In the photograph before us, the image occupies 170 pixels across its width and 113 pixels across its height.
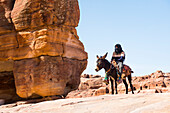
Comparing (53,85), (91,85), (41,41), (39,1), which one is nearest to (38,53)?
(41,41)

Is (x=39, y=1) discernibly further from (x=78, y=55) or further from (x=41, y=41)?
(x=78, y=55)

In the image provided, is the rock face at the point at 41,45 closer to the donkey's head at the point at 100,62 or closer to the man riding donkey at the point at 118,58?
the donkey's head at the point at 100,62

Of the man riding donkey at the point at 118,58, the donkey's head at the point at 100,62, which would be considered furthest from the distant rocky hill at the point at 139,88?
the donkey's head at the point at 100,62

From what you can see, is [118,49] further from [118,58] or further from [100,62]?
[100,62]

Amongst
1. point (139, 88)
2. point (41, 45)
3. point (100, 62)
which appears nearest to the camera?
point (100, 62)

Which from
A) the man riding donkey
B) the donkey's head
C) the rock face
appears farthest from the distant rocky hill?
the donkey's head

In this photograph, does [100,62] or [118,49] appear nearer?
[100,62]

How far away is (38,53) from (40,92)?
2.14 m

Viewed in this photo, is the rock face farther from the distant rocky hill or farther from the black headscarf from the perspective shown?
the black headscarf

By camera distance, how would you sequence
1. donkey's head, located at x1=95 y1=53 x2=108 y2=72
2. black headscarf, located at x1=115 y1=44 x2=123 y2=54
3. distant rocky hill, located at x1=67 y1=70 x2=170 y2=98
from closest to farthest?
donkey's head, located at x1=95 y1=53 x2=108 y2=72 < black headscarf, located at x1=115 y1=44 x2=123 y2=54 < distant rocky hill, located at x1=67 y1=70 x2=170 y2=98

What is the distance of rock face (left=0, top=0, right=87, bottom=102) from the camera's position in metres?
12.6

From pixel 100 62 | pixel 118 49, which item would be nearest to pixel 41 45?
pixel 100 62

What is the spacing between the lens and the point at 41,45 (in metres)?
12.5

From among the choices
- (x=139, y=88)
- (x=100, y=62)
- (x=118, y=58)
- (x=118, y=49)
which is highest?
(x=118, y=49)
